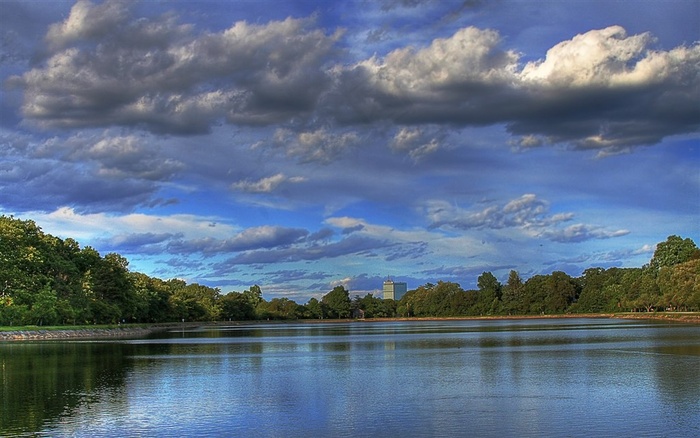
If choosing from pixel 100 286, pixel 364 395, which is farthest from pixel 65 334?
pixel 364 395

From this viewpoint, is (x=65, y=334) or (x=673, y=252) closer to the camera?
(x=65, y=334)

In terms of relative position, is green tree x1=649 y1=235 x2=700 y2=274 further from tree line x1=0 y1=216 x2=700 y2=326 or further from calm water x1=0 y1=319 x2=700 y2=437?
calm water x1=0 y1=319 x2=700 y2=437

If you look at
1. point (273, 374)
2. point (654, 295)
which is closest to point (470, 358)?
point (273, 374)

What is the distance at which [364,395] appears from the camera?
33.6 m

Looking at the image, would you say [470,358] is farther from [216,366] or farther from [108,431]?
[108,431]

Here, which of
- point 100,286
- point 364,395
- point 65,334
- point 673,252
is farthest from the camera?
point 673,252

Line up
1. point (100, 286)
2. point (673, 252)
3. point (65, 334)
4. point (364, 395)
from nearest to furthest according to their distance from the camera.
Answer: point (364, 395) → point (65, 334) → point (100, 286) → point (673, 252)

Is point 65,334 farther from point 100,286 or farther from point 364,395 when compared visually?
point 364,395

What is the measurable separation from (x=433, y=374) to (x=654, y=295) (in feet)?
439

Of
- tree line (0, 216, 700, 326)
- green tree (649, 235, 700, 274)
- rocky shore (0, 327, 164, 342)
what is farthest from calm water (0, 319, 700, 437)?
green tree (649, 235, 700, 274)

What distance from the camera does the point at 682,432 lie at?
23484 mm

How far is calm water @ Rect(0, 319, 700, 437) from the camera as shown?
25359 mm

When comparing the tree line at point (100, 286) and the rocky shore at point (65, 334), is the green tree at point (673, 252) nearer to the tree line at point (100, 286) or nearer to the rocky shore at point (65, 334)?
the tree line at point (100, 286)

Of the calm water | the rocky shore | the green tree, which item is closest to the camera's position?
the calm water
